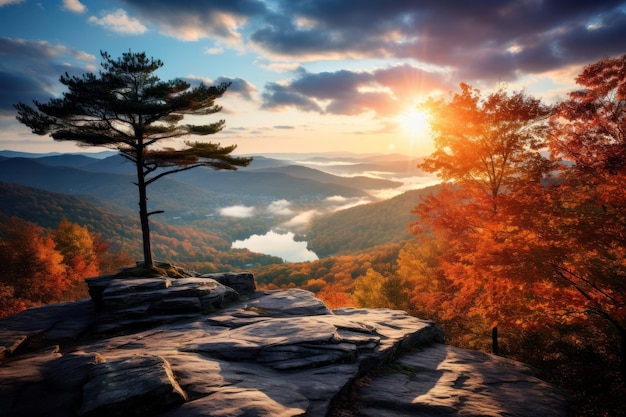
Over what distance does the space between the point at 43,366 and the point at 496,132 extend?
855 inches

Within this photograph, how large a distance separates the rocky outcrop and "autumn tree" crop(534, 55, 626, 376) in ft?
14.6

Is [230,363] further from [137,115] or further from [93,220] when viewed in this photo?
[93,220]

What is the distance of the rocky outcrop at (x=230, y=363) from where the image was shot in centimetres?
743

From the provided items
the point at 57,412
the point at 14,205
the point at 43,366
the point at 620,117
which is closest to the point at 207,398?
the point at 57,412

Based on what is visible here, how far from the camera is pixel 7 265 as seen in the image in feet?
A: 142

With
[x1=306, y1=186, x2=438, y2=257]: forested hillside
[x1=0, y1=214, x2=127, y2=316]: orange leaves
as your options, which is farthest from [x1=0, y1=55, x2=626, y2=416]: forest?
[x1=306, y1=186, x2=438, y2=257]: forested hillside

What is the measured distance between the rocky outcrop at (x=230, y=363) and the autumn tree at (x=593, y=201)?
444cm

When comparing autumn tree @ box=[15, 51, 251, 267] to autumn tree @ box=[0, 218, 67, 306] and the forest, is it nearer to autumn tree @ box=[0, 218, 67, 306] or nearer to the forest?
the forest

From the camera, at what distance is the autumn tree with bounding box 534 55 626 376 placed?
37.0ft

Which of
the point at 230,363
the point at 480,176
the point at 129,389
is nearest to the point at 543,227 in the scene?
the point at 480,176

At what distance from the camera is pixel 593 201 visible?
13203 mm

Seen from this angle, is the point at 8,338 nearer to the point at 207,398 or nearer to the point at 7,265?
the point at 207,398

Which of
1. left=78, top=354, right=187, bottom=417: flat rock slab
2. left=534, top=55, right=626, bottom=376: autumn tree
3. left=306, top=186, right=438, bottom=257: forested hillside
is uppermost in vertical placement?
left=534, top=55, right=626, bottom=376: autumn tree

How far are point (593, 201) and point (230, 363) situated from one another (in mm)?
15998
